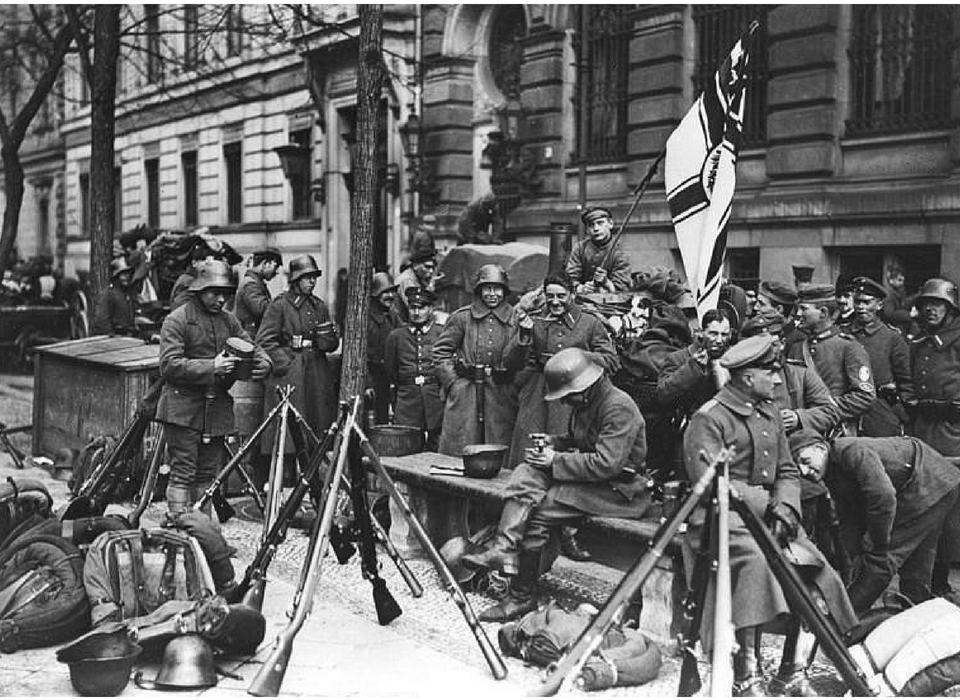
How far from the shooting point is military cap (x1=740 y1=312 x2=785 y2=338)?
714 cm

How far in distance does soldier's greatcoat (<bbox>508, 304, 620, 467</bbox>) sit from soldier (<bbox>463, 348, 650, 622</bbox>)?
5.79 ft

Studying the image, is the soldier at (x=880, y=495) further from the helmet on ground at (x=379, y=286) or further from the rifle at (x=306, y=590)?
the helmet on ground at (x=379, y=286)


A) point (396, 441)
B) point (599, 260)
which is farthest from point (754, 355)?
point (599, 260)

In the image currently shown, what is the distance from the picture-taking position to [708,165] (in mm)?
7211

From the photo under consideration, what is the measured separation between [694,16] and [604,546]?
36.3 feet

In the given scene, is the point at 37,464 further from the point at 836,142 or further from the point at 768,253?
the point at 836,142

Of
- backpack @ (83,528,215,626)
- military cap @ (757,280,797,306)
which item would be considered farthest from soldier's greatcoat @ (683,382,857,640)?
military cap @ (757,280,797,306)

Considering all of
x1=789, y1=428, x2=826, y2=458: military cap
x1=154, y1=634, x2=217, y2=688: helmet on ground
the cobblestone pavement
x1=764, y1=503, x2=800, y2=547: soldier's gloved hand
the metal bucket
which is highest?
x1=789, y1=428, x2=826, y2=458: military cap

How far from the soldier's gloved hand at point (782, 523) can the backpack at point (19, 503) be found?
466 cm

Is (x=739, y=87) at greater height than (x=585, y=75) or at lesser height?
lesser

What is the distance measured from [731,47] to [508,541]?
11.1m

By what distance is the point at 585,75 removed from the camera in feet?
58.3

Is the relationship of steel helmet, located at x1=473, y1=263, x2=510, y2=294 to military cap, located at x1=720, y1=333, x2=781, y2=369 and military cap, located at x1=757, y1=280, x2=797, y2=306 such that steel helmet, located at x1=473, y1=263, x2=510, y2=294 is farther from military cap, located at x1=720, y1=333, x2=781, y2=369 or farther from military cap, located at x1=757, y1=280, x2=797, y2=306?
military cap, located at x1=720, y1=333, x2=781, y2=369

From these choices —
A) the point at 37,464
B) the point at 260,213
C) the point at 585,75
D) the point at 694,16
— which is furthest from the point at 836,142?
the point at 260,213
